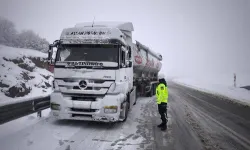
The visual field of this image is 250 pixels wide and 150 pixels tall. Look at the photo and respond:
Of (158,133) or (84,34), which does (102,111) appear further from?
(84,34)

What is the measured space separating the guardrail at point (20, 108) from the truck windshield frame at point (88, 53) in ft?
5.31

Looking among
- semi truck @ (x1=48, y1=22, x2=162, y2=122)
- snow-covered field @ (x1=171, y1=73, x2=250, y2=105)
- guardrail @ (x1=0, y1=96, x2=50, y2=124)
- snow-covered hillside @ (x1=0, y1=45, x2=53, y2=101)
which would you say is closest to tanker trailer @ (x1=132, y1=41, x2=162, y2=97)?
semi truck @ (x1=48, y1=22, x2=162, y2=122)

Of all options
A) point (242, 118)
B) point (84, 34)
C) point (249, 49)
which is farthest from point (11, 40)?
point (249, 49)

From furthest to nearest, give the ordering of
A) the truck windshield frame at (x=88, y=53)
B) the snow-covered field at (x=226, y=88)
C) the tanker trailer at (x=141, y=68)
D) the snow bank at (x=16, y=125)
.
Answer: the snow-covered field at (x=226, y=88) → the tanker trailer at (x=141, y=68) → the truck windshield frame at (x=88, y=53) → the snow bank at (x=16, y=125)

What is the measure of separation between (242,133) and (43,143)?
6.22 m

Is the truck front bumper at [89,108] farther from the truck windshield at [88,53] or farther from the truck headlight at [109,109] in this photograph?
the truck windshield at [88,53]

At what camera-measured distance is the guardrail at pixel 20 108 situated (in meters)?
4.94

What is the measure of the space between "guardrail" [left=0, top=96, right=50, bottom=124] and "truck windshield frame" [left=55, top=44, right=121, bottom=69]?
63.7 inches

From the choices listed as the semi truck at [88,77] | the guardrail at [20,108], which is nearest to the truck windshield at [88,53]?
the semi truck at [88,77]

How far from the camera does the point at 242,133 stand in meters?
6.31

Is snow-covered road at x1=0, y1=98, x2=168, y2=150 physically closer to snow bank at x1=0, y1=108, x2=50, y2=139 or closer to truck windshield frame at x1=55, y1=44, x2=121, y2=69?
snow bank at x1=0, y1=108, x2=50, y2=139

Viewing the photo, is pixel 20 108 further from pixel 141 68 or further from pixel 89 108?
pixel 141 68

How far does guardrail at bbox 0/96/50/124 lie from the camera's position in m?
4.94

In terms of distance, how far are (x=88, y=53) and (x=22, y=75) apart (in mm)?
9672
